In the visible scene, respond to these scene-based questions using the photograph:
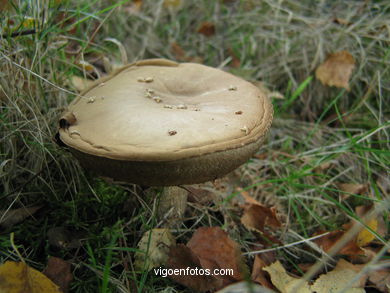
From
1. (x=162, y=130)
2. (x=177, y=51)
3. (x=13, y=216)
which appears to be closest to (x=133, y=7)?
(x=177, y=51)

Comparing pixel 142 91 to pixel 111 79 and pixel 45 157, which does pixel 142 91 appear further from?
pixel 45 157

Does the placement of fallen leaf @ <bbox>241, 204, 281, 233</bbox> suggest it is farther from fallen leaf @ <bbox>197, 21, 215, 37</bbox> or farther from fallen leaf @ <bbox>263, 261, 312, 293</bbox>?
fallen leaf @ <bbox>197, 21, 215, 37</bbox>

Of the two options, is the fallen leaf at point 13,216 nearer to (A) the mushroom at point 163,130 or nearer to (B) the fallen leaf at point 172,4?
(A) the mushroom at point 163,130

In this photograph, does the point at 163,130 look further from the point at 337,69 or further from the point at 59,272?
the point at 337,69

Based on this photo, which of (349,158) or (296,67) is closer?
(349,158)

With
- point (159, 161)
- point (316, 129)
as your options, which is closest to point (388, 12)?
point (316, 129)

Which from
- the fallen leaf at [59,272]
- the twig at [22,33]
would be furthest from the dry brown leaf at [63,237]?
the twig at [22,33]
